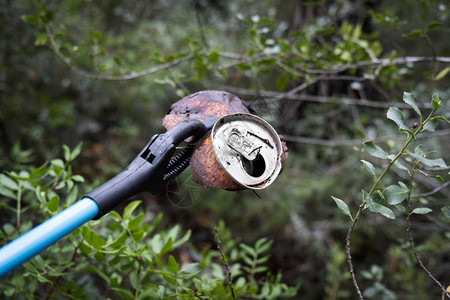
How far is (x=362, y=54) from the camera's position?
48.4 inches

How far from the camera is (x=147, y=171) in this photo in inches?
21.2

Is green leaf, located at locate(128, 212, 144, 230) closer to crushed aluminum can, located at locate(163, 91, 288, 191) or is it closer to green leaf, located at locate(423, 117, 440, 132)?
crushed aluminum can, located at locate(163, 91, 288, 191)

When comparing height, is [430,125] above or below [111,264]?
above

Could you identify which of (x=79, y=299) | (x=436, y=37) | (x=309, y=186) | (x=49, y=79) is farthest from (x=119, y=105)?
(x=436, y=37)

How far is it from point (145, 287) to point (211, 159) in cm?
37

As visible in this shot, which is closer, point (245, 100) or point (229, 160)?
point (229, 160)

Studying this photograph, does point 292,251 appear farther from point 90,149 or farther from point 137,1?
point 137,1

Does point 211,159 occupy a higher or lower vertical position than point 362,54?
higher

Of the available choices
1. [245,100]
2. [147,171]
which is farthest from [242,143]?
[245,100]

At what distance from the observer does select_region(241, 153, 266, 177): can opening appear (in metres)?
0.59

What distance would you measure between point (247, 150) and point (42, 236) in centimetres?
32

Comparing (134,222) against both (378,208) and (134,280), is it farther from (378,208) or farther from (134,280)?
(378,208)

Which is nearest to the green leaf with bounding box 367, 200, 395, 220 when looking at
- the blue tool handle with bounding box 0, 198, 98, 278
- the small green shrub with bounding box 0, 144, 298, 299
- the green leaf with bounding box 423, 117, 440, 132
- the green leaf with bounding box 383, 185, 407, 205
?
the green leaf with bounding box 383, 185, 407, 205

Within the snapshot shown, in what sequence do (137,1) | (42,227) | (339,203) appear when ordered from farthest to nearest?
(137,1) → (339,203) → (42,227)
